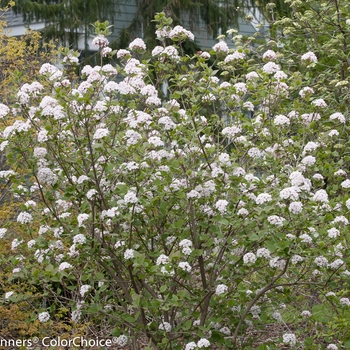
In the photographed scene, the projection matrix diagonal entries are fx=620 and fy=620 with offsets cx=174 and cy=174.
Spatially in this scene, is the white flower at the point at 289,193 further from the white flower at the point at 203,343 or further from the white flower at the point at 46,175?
the white flower at the point at 46,175

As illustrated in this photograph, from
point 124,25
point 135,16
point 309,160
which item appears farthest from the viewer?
point 124,25

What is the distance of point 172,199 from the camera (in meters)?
3.50

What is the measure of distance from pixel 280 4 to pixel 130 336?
8284 millimetres

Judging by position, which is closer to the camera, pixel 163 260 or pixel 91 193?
pixel 163 260

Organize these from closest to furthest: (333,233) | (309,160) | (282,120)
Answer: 1. (333,233)
2. (309,160)
3. (282,120)

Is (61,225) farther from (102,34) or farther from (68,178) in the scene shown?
(102,34)

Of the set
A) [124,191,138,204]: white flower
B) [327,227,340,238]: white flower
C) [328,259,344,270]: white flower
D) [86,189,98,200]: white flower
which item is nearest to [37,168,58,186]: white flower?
[86,189,98,200]: white flower

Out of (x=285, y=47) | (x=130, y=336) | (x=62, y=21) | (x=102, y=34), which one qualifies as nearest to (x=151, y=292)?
(x=130, y=336)


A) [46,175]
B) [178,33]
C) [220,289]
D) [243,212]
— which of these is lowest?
[220,289]

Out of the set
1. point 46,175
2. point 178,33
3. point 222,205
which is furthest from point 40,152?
point 178,33

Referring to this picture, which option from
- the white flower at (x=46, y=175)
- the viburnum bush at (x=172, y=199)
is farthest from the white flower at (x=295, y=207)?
the white flower at (x=46, y=175)

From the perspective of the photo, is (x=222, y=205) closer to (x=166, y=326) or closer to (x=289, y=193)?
(x=289, y=193)

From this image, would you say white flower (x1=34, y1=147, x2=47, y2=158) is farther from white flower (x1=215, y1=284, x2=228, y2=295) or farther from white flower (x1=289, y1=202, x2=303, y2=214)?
white flower (x1=289, y1=202, x2=303, y2=214)

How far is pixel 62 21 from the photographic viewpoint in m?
10.5
